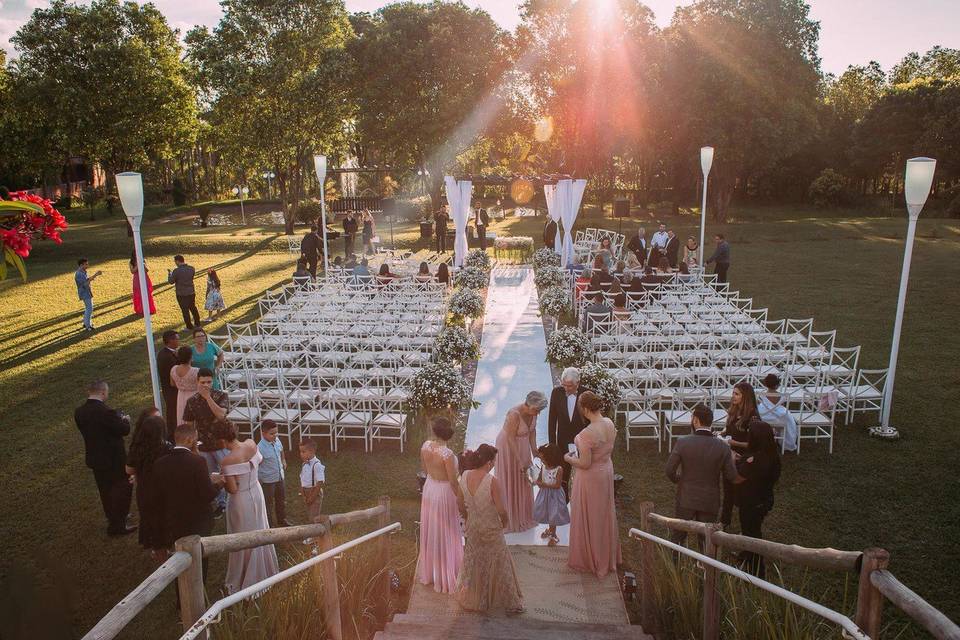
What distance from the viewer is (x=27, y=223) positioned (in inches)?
101

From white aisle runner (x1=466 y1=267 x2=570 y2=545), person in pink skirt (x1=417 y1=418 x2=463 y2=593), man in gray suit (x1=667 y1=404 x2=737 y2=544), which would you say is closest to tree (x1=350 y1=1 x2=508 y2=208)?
white aisle runner (x1=466 y1=267 x2=570 y2=545)

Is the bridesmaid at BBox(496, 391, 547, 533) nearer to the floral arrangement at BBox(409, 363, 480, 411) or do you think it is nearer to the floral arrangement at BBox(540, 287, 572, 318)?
the floral arrangement at BBox(409, 363, 480, 411)

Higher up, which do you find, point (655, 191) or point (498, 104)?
point (498, 104)

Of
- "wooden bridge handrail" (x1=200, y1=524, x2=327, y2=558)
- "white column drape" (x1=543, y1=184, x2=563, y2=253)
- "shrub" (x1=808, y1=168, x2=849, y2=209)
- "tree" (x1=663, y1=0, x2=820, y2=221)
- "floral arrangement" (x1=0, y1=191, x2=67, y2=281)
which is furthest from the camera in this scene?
"shrub" (x1=808, y1=168, x2=849, y2=209)

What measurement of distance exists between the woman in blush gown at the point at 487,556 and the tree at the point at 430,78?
31.8 metres

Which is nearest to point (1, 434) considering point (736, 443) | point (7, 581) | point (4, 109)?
point (7, 581)

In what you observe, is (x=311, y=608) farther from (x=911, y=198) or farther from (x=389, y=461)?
(x=911, y=198)

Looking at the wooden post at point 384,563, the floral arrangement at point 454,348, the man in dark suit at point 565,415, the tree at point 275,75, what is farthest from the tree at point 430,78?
the wooden post at point 384,563

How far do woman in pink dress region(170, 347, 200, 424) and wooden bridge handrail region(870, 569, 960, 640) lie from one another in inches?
300

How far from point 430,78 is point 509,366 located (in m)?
27.7

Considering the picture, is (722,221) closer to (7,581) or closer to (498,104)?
(498,104)

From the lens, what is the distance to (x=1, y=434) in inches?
394

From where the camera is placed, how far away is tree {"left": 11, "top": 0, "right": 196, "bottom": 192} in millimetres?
34812

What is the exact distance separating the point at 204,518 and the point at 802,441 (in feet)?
26.2
